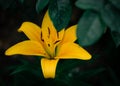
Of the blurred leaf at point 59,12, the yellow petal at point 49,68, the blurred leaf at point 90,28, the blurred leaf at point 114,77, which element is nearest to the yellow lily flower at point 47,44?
the yellow petal at point 49,68

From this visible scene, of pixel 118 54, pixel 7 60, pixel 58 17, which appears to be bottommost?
pixel 7 60

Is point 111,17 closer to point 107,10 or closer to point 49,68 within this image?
point 107,10

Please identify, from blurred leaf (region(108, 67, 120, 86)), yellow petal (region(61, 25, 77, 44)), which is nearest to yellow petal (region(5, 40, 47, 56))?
yellow petal (region(61, 25, 77, 44))

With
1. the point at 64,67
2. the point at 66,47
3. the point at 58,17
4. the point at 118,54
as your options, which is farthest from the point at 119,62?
the point at 58,17

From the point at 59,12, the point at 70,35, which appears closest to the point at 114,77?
the point at 70,35

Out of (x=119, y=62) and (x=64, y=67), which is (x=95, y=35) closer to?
(x=64, y=67)

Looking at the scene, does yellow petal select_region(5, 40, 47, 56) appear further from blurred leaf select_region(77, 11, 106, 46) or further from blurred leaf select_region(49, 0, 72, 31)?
blurred leaf select_region(77, 11, 106, 46)

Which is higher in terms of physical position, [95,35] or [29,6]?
[95,35]
